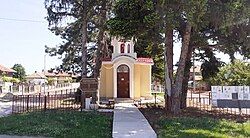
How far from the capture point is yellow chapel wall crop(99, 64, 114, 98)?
100ft

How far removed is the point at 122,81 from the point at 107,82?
4.32 ft

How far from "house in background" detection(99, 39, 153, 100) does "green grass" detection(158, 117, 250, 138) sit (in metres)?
14.3

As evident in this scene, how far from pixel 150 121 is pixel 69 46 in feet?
79.0

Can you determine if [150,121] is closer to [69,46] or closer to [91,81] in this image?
[91,81]

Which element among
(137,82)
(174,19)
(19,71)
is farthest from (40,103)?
(19,71)

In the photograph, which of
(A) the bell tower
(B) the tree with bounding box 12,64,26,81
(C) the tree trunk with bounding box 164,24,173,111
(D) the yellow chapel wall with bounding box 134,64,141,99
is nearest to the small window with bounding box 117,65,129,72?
(D) the yellow chapel wall with bounding box 134,64,141,99

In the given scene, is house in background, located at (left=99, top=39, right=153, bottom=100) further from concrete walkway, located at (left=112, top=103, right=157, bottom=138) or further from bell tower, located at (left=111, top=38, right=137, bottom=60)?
concrete walkway, located at (left=112, top=103, right=157, bottom=138)

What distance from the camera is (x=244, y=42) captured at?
707 inches

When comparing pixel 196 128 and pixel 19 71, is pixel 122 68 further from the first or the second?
pixel 19 71

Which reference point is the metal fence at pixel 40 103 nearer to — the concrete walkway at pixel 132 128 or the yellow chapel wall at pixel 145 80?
the concrete walkway at pixel 132 128

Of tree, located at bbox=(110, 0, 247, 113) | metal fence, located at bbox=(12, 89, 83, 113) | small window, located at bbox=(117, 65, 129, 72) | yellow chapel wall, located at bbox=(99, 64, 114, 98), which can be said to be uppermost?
tree, located at bbox=(110, 0, 247, 113)

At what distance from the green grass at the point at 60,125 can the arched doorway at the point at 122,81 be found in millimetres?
13141

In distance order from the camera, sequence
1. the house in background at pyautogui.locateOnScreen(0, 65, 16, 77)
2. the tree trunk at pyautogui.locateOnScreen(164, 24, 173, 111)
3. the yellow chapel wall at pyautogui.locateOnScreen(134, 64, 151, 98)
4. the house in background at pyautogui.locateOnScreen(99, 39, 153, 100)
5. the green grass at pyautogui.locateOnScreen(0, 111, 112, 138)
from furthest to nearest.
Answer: the house in background at pyautogui.locateOnScreen(0, 65, 16, 77)
the yellow chapel wall at pyautogui.locateOnScreen(134, 64, 151, 98)
the house in background at pyautogui.locateOnScreen(99, 39, 153, 100)
the tree trunk at pyautogui.locateOnScreen(164, 24, 173, 111)
the green grass at pyautogui.locateOnScreen(0, 111, 112, 138)

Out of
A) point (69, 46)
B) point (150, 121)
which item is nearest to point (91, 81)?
point (150, 121)
